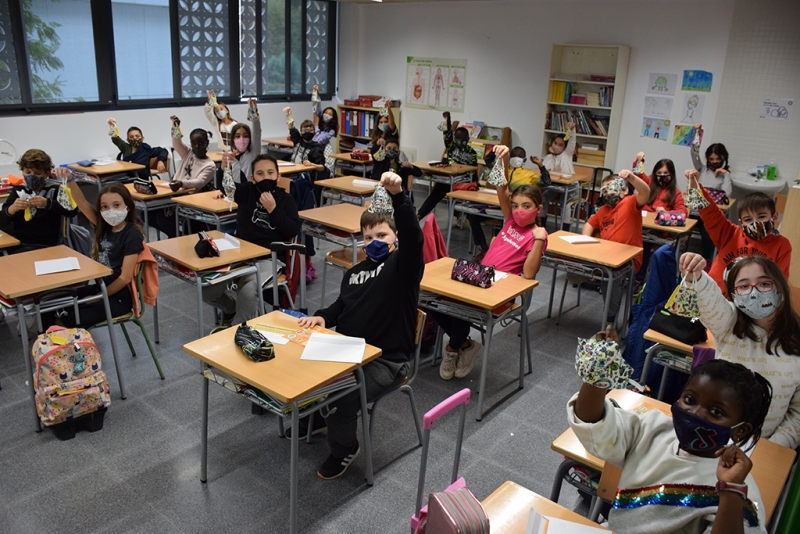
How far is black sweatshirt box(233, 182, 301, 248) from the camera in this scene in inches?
165

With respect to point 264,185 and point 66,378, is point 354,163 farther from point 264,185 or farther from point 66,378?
point 66,378

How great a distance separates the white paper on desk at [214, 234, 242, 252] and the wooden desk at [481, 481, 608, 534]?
2677 millimetres

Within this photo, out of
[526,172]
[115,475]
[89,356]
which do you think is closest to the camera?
[115,475]

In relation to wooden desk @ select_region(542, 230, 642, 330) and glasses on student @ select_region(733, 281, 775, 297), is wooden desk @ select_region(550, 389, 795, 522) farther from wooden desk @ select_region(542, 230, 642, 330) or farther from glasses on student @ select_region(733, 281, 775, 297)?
wooden desk @ select_region(542, 230, 642, 330)

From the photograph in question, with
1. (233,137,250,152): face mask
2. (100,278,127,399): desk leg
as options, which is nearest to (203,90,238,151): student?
(233,137,250,152): face mask

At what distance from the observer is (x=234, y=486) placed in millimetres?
2764

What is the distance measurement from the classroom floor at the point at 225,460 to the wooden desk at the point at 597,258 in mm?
708

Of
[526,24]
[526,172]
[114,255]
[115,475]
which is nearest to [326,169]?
[526,172]

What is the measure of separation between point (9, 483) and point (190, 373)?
3.85 ft

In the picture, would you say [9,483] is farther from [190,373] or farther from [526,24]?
[526,24]

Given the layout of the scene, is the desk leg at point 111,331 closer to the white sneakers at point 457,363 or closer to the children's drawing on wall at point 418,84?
the white sneakers at point 457,363

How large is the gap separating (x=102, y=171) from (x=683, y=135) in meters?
6.63

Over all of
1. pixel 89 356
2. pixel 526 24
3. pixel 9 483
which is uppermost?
A: pixel 526 24

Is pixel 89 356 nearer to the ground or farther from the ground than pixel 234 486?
farther from the ground
